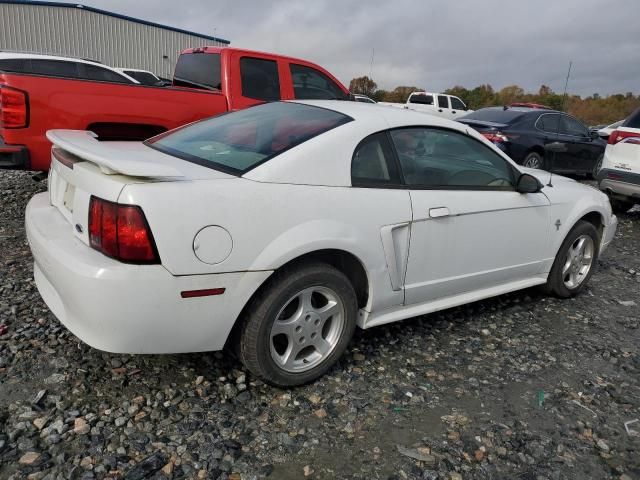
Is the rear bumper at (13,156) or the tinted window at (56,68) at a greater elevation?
the tinted window at (56,68)

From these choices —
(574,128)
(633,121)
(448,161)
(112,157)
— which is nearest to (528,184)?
(448,161)

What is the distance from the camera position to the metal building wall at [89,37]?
2258cm

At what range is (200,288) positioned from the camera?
225 centimetres

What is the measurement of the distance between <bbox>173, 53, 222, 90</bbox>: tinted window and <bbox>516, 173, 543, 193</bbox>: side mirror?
3874 mm

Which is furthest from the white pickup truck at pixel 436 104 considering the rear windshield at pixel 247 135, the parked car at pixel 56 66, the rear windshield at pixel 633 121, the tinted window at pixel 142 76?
the rear windshield at pixel 247 135

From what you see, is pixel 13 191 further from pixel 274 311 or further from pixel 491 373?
pixel 491 373

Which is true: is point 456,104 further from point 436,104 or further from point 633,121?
point 633,121

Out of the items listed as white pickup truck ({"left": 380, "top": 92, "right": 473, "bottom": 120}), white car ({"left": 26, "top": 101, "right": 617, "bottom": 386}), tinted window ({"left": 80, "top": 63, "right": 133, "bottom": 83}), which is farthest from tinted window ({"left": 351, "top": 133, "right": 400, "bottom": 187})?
white pickup truck ({"left": 380, "top": 92, "right": 473, "bottom": 120})

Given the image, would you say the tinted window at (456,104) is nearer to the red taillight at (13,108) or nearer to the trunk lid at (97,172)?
the red taillight at (13,108)

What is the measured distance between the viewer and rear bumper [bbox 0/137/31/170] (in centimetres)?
454

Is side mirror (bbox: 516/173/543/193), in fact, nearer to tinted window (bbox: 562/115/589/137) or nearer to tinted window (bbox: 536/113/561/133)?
tinted window (bbox: 536/113/561/133)

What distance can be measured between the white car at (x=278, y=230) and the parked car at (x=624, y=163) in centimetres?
404

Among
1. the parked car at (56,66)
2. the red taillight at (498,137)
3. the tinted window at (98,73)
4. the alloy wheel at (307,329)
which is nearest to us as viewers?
the alloy wheel at (307,329)

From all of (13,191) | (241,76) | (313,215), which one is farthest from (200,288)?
(13,191)
